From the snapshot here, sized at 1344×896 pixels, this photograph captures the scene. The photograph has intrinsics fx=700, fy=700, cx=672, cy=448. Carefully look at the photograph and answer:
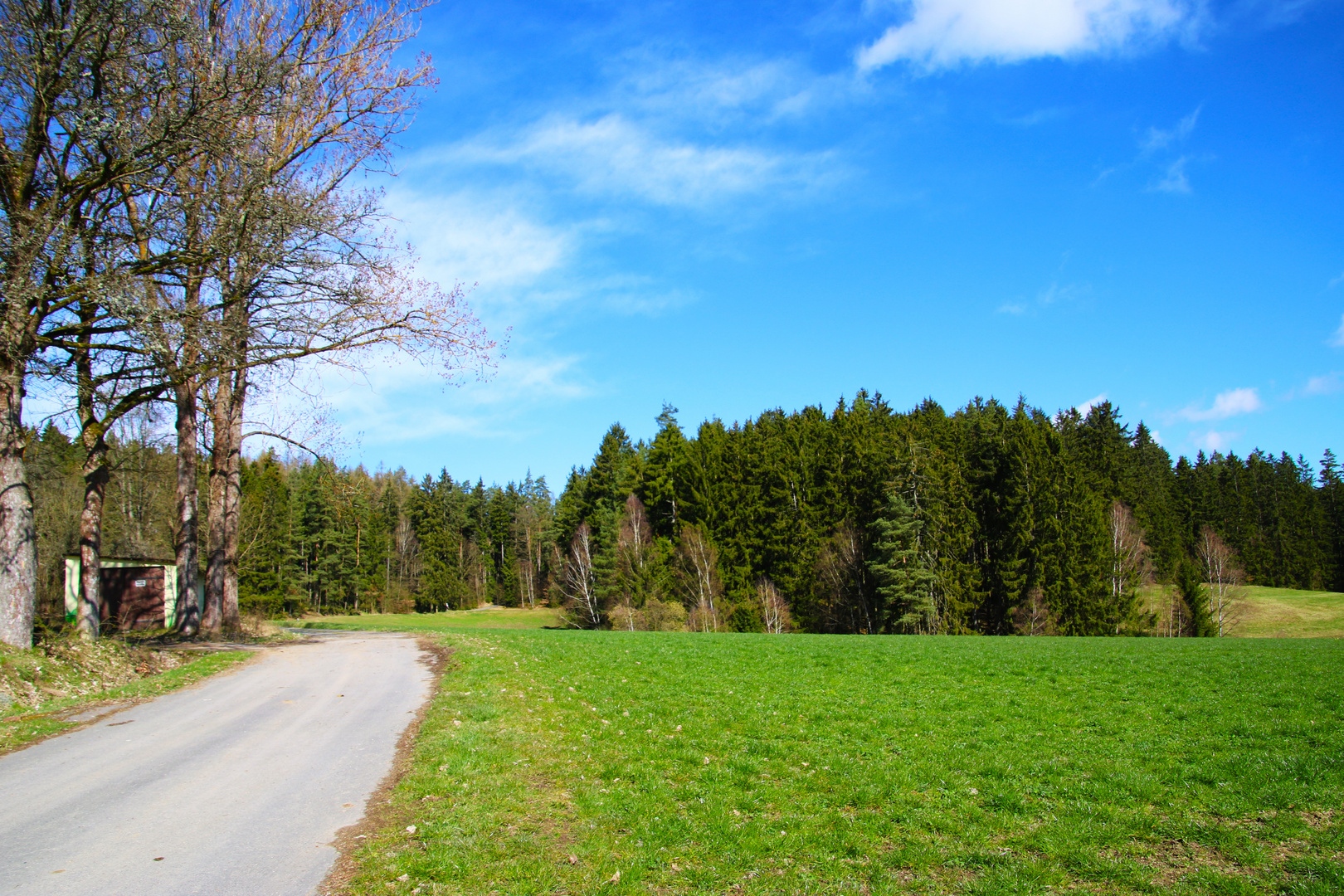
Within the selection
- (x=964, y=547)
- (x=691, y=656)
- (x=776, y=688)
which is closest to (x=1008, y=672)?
(x=776, y=688)

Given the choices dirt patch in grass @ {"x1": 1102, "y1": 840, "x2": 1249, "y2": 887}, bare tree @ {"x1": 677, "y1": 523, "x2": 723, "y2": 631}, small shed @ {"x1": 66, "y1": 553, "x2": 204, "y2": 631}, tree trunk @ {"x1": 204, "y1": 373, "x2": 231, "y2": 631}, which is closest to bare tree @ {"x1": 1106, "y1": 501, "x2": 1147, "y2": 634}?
bare tree @ {"x1": 677, "y1": 523, "x2": 723, "y2": 631}

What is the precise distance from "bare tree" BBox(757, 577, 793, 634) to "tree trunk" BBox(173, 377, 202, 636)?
3699 cm

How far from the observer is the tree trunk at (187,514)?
19.5 m

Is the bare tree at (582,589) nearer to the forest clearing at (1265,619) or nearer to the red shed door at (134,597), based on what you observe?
the forest clearing at (1265,619)

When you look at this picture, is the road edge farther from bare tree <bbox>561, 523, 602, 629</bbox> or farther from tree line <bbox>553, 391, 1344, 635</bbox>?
bare tree <bbox>561, 523, 602, 629</bbox>

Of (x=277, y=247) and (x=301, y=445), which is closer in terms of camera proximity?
(x=277, y=247)

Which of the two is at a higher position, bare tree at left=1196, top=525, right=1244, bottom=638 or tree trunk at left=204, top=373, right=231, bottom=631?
tree trunk at left=204, top=373, right=231, bottom=631

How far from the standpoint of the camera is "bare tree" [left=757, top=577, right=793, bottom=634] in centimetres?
5031

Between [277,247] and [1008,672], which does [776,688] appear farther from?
[277,247]

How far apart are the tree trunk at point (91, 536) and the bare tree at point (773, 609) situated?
40.8 metres

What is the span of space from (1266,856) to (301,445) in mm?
20123

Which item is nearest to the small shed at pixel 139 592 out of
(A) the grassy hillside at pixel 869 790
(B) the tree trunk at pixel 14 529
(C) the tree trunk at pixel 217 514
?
(C) the tree trunk at pixel 217 514

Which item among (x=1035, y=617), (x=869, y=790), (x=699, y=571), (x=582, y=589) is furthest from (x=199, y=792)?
(x=582, y=589)

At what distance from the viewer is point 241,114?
13047 millimetres
